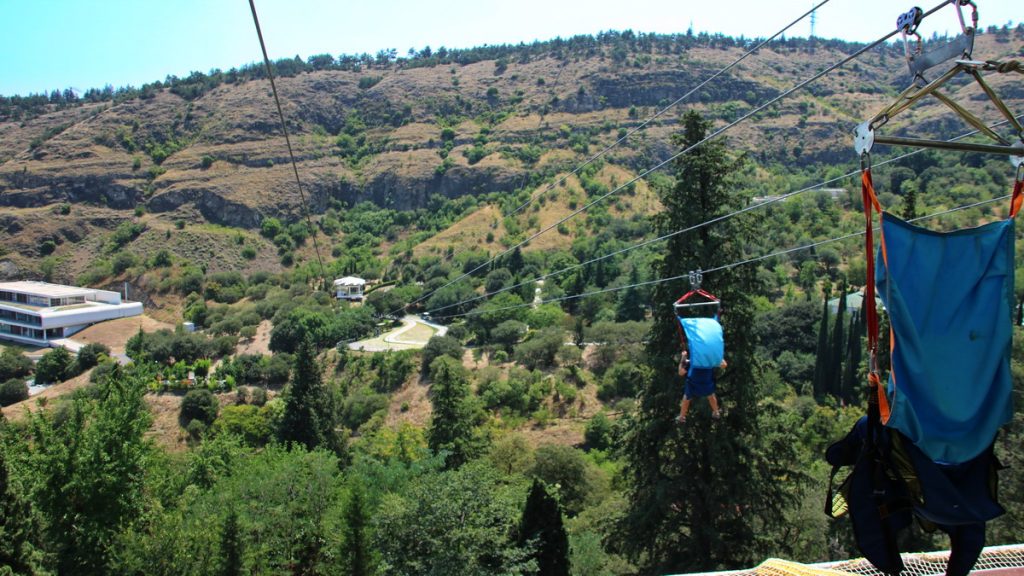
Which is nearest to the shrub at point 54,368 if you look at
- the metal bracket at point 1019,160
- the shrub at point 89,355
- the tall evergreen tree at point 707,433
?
the shrub at point 89,355

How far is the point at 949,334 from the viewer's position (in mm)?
2908

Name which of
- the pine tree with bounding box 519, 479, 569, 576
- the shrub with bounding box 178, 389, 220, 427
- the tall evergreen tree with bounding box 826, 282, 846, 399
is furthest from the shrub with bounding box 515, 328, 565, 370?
the pine tree with bounding box 519, 479, 569, 576

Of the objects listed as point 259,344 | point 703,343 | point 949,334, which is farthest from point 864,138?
point 259,344

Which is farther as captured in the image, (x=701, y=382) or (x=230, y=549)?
(x=230, y=549)

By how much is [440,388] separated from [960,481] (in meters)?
23.5

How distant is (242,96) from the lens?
11419 centimetres

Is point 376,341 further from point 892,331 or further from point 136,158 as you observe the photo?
point 136,158

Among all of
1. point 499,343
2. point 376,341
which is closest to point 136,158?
point 376,341

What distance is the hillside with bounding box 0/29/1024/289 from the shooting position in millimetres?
83562

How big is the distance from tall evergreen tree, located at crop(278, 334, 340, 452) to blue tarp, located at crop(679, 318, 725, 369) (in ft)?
76.2

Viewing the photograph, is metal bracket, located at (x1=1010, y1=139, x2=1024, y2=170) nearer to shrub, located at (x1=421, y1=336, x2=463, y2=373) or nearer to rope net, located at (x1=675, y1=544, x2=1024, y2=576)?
rope net, located at (x1=675, y1=544, x2=1024, y2=576)

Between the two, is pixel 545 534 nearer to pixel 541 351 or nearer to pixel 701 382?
pixel 701 382

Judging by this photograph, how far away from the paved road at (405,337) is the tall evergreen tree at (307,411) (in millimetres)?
17053

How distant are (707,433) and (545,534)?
384 centimetres
